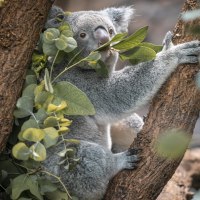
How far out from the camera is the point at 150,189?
7.84ft

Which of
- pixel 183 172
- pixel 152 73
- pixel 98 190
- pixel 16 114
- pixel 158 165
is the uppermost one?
pixel 152 73

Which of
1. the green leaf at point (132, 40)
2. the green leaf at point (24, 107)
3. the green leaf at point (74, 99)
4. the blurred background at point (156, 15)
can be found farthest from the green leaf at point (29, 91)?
the blurred background at point (156, 15)

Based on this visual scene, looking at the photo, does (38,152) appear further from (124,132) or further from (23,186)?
(124,132)

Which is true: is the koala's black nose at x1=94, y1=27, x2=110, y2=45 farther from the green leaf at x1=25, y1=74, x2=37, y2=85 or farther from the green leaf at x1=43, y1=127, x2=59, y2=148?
the green leaf at x1=43, y1=127, x2=59, y2=148

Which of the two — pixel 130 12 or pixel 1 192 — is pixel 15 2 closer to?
pixel 1 192

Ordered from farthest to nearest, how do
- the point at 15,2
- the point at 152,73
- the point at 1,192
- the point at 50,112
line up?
the point at 152,73 < the point at 1,192 < the point at 50,112 < the point at 15,2

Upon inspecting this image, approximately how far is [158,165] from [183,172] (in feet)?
5.66

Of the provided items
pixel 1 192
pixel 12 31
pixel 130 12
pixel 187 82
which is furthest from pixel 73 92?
pixel 130 12

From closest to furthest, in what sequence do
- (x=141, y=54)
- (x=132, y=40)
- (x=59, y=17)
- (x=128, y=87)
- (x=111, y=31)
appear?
(x=132, y=40), (x=141, y=54), (x=128, y=87), (x=59, y=17), (x=111, y=31)

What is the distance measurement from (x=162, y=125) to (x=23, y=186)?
0.87 metres

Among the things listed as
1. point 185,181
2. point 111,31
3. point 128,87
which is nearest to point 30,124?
point 128,87

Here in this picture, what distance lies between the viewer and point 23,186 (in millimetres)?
2281

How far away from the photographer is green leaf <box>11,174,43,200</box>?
7.43ft

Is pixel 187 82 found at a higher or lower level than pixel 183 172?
higher
